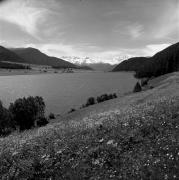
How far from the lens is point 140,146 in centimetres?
1001

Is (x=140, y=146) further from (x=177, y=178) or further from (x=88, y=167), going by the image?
(x=177, y=178)

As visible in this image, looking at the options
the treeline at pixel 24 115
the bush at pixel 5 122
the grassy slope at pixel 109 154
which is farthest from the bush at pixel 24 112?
the grassy slope at pixel 109 154

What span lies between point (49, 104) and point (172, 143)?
103m

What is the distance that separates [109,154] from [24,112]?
2510 inches

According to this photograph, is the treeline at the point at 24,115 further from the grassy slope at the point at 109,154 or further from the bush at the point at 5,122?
the grassy slope at the point at 109,154

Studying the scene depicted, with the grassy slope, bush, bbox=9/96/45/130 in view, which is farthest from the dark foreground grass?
bush, bbox=9/96/45/130

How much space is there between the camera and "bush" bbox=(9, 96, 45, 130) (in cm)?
Result: 7018

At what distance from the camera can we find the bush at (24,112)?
7018 centimetres

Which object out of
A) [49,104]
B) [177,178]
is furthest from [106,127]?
[49,104]

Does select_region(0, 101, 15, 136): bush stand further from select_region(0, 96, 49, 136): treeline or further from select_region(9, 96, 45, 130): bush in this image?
select_region(9, 96, 45, 130): bush

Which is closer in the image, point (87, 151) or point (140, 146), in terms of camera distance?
point (140, 146)

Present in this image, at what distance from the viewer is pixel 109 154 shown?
985 centimetres

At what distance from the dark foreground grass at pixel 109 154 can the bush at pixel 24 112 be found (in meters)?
58.3

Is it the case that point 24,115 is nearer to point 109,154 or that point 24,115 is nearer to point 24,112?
point 24,112
